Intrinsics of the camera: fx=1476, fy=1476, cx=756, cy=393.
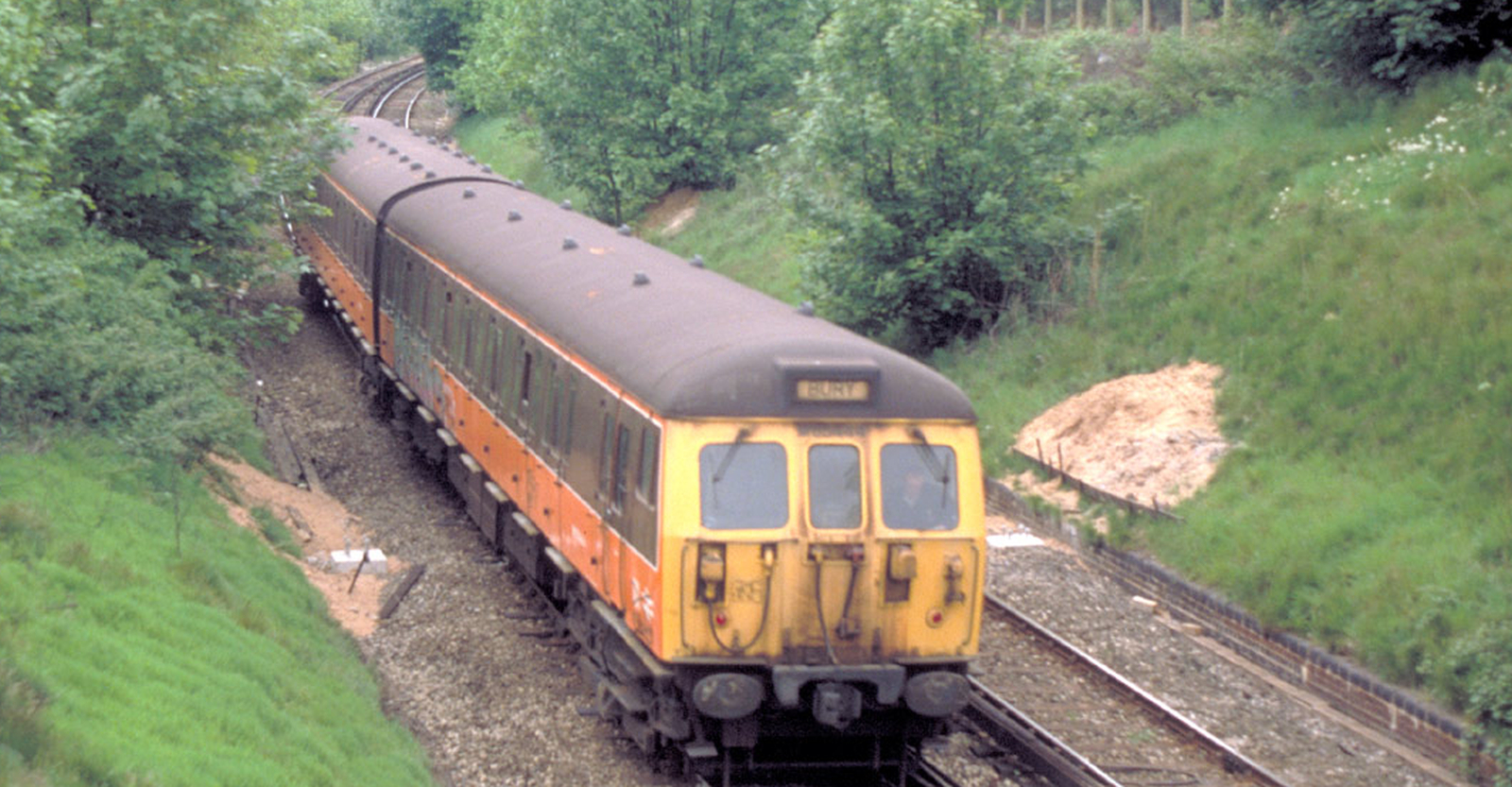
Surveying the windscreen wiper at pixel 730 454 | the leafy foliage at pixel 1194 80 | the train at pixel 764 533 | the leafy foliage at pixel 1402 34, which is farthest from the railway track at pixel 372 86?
the windscreen wiper at pixel 730 454

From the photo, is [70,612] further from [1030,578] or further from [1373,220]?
[1373,220]

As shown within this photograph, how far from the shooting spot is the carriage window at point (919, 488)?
28.8ft

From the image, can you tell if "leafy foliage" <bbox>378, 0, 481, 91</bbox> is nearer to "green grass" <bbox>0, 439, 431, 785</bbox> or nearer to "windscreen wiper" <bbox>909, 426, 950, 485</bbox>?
"green grass" <bbox>0, 439, 431, 785</bbox>

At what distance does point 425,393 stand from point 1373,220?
10.4 m

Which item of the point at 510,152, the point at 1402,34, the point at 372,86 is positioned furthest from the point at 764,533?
the point at 372,86

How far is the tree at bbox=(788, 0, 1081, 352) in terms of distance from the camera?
60.8 ft

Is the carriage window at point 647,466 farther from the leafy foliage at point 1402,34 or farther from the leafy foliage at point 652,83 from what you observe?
the leafy foliage at point 652,83

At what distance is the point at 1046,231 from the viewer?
62.9 ft

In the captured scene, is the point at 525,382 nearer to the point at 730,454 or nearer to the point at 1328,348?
the point at 730,454

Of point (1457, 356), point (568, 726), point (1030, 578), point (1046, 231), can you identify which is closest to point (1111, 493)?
point (1030, 578)

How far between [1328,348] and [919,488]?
7477mm

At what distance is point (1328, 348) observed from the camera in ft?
47.9

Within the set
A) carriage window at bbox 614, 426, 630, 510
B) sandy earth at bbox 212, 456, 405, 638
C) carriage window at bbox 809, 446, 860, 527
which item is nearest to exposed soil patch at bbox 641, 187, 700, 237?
sandy earth at bbox 212, 456, 405, 638

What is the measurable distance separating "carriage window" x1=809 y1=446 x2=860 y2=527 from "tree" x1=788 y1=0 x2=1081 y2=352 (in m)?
10.2
